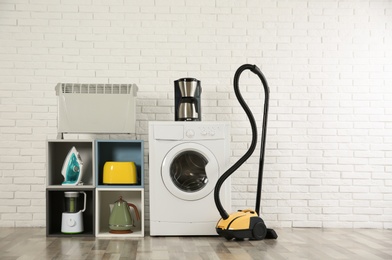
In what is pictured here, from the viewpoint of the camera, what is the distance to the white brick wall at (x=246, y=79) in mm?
5770

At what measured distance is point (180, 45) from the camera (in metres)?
5.85

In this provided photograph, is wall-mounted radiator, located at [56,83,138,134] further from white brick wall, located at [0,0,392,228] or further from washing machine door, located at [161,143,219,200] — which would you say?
white brick wall, located at [0,0,392,228]

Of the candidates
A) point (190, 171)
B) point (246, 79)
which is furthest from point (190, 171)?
point (246, 79)

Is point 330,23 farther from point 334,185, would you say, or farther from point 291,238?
point 291,238

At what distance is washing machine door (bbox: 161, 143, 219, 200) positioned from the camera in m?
5.16

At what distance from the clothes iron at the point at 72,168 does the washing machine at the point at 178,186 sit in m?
0.62

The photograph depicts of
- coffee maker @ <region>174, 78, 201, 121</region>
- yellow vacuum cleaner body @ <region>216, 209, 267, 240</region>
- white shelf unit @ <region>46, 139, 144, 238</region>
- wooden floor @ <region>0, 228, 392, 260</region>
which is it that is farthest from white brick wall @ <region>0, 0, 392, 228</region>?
yellow vacuum cleaner body @ <region>216, 209, 267, 240</region>

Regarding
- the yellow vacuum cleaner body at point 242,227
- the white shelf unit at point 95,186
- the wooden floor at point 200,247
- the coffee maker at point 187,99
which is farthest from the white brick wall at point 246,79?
the yellow vacuum cleaner body at point 242,227

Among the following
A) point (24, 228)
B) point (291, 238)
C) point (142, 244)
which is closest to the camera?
point (142, 244)

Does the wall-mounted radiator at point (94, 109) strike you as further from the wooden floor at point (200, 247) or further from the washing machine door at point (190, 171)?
the wooden floor at point (200, 247)

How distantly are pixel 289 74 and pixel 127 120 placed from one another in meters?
1.68

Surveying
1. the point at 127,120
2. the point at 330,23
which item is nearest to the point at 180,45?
the point at 127,120

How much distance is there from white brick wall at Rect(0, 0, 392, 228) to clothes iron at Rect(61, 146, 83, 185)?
0.57 m

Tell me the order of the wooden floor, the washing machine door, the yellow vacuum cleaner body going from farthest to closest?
the washing machine door < the yellow vacuum cleaner body < the wooden floor
